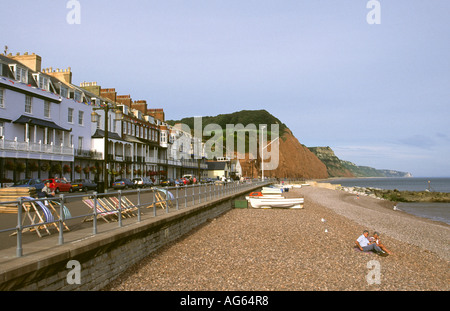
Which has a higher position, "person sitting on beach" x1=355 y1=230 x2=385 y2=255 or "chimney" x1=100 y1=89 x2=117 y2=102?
"chimney" x1=100 y1=89 x2=117 y2=102

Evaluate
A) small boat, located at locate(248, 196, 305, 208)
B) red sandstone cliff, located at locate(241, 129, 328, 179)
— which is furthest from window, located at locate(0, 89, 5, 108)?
red sandstone cliff, located at locate(241, 129, 328, 179)

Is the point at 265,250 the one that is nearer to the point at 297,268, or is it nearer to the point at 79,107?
the point at 297,268

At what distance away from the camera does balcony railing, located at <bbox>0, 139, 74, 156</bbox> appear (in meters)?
27.3

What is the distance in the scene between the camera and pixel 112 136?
43.4 meters

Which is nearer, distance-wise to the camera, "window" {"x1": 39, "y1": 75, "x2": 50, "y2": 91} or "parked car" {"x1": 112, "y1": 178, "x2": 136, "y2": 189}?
"window" {"x1": 39, "y1": 75, "x2": 50, "y2": 91}

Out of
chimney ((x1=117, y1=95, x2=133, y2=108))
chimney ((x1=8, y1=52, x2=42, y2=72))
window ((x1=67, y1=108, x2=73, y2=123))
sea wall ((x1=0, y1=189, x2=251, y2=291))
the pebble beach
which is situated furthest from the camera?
chimney ((x1=117, y1=95, x2=133, y2=108))

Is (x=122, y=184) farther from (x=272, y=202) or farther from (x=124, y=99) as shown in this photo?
(x=124, y=99)

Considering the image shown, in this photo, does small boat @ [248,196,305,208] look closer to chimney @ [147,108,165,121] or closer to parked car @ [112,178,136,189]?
parked car @ [112,178,136,189]

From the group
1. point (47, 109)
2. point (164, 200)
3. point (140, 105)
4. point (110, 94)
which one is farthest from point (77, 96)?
point (164, 200)
